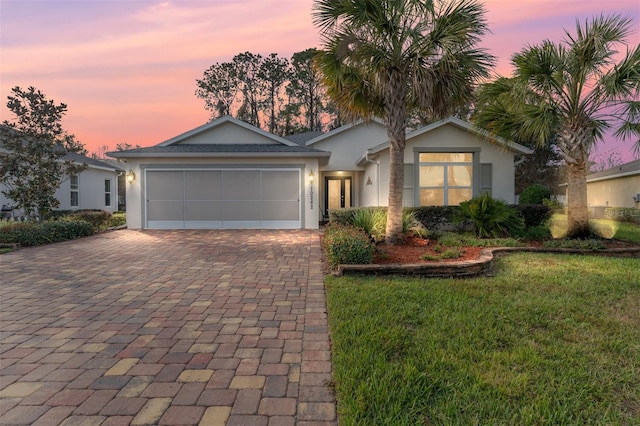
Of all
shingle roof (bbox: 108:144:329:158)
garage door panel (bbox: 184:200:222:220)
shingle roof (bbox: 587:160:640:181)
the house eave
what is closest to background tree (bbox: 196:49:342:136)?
shingle roof (bbox: 108:144:329:158)

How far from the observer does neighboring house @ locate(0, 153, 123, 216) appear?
17.5 meters

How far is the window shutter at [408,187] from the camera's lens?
1262 centimetres

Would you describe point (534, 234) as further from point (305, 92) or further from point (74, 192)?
point (305, 92)

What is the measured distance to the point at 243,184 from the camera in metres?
13.6

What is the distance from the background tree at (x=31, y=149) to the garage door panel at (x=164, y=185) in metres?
2.92

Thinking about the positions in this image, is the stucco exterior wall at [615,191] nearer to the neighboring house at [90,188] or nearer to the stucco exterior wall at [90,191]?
the neighboring house at [90,188]

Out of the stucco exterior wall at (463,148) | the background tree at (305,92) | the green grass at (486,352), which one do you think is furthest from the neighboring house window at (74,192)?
the green grass at (486,352)

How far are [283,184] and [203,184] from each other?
10.3 feet

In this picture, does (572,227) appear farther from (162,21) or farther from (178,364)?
(162,21)

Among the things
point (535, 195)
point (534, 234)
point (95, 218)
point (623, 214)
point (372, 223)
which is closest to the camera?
point (372, 223)

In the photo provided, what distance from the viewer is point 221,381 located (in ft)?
8.69

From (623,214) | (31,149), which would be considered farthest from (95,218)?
(623,214)

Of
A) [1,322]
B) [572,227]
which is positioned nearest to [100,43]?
[1,322]

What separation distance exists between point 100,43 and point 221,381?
42.3 feet
